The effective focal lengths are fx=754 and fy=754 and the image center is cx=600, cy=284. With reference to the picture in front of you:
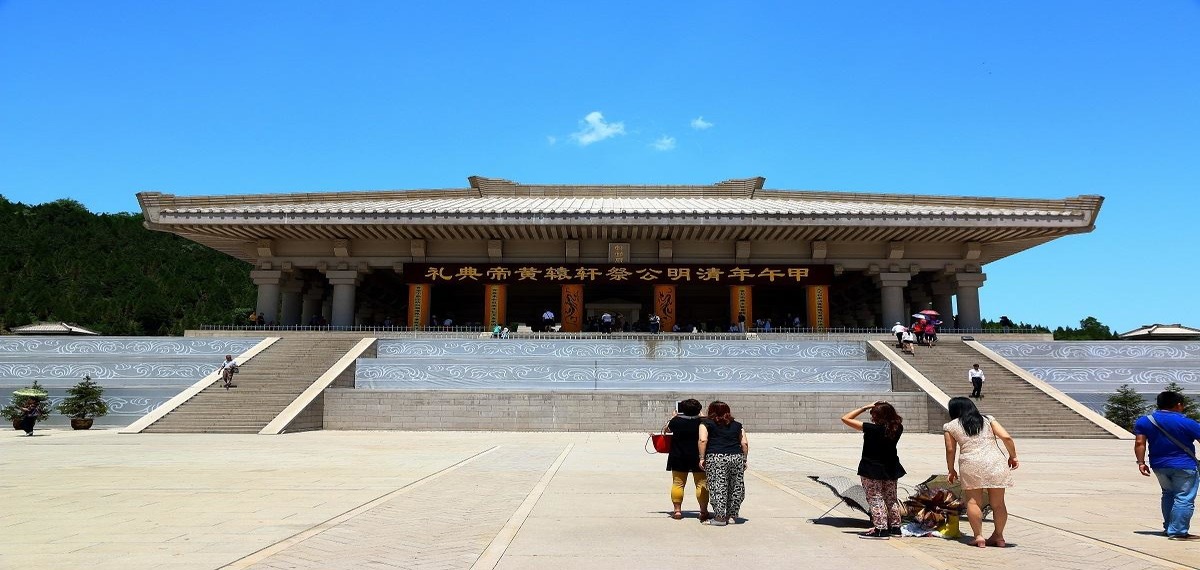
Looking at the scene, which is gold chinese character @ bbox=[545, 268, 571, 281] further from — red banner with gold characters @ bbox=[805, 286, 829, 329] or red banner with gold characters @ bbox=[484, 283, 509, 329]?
red banner with gold characters @ bbox=[805, 286, 829, 329]

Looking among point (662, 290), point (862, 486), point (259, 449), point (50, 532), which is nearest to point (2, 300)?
point (662, 290)

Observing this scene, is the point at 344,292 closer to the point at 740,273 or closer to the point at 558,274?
the point at 558,274

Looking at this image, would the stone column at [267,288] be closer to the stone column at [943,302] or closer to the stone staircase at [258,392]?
the stone staircase at [258,392]

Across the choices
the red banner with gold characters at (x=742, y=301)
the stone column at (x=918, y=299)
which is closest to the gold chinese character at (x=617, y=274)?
the red banner with gold characters at (x=742, y=301)

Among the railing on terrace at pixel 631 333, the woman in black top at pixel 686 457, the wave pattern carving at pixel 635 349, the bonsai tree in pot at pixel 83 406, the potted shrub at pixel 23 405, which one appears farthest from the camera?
the railing on terrace at pixel 631 333

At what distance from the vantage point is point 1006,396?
15742mm

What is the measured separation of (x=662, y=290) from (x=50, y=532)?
21.4 metres

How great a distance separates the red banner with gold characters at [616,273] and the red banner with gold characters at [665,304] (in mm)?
375

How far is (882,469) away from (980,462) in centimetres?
61

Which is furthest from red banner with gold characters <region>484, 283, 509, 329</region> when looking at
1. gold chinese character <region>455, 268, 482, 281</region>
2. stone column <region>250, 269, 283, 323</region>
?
stone column <region>250, 269, 283, 323</region>

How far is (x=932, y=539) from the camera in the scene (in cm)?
512

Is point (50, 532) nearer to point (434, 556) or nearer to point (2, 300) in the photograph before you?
point (434, 556)

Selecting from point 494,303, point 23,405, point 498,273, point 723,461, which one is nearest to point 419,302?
point 494,303

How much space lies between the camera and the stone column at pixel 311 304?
2808 centimetres
